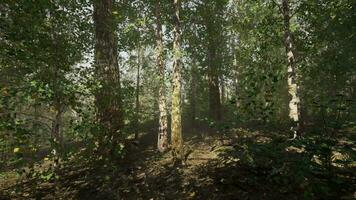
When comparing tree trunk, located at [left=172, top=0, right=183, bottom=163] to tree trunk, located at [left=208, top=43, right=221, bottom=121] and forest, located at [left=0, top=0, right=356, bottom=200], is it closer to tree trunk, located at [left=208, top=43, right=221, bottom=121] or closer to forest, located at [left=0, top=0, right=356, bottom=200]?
forest, located at [left=0, top=0, right=356, bottom=200]

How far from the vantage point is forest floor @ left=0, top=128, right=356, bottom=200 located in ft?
22.8

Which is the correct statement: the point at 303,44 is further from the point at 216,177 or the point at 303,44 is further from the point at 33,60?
the point at 33,60

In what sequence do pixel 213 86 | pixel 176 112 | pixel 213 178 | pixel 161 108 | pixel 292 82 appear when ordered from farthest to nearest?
pixel 213 86
pixel 161 108
pixel 292 82
pixel 176 112
pixel 213 178

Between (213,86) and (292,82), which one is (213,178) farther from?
(213,86)

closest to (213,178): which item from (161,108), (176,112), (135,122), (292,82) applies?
(176,112)

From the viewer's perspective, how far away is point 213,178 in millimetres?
9922

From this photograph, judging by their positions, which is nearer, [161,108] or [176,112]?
[176,112]

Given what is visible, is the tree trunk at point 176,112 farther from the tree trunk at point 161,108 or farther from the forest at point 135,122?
the tree trunk at point 161,108

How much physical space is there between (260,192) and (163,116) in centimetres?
951

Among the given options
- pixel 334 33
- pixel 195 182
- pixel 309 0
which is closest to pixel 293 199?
pixel 195 182

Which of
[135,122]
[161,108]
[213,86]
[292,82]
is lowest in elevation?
[135,122]

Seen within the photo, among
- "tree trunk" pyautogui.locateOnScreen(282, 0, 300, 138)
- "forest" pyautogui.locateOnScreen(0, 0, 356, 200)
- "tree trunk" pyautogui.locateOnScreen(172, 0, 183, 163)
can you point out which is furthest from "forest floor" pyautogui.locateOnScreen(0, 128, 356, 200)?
"tree trunk" pyautogui.locateOnScreen(282, 0, 300, 138)

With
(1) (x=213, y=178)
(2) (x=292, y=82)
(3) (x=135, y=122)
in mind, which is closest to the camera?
(1) (x=213, y=178)

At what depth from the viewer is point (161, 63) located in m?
17.6
